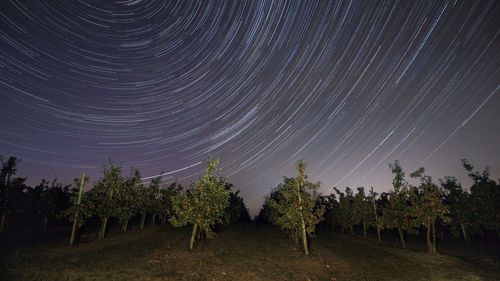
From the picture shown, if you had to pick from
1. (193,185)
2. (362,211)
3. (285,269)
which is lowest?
(285,269)

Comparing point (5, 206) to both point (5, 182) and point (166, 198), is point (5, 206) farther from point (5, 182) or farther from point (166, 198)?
point (166, 198)

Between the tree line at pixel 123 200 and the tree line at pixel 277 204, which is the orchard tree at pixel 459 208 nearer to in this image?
the tree line at pixel 277 204

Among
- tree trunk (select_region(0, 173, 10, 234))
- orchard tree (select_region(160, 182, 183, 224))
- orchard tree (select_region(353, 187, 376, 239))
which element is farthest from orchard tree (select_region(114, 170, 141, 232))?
orchard tree (select_region(353, 187, 376, 239))

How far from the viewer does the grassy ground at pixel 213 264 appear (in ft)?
49.5

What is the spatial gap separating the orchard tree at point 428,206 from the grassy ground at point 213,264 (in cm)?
342

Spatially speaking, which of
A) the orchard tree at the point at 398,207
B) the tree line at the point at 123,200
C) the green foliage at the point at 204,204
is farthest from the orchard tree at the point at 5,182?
the orchard tree at the point at 398,207

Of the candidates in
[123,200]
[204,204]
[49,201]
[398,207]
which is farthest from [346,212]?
[49,201]

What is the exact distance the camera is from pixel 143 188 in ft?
119

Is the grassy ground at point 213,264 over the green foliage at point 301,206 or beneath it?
beneath

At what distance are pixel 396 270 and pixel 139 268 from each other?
21977 mm

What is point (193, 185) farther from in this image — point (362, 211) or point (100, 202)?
point (362, 211)

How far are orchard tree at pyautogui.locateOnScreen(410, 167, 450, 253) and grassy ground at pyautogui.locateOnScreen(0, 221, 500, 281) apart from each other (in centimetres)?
342

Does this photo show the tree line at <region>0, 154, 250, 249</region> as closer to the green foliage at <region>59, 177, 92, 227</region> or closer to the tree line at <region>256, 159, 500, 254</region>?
the green foliage at <region>59, 177, 92, 227</region>

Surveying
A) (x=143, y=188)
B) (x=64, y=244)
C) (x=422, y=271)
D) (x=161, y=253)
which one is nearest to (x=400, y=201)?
(x=422, y=271)
